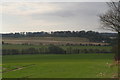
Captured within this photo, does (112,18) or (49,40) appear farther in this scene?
(49,40)

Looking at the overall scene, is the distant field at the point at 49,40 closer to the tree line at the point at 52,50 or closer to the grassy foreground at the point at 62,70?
the tree line at the point at 52,50

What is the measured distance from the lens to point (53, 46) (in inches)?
2312

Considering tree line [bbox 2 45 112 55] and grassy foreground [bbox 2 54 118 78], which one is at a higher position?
tree line [bbox 2 45 112 55]

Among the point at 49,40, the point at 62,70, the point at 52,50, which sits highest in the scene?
the point at 49,40

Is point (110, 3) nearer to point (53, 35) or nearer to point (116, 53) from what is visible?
point (116, 53)

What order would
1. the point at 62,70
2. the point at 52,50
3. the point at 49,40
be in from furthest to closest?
the point at 49,40 < the point at 52,50 < the point at 62,70

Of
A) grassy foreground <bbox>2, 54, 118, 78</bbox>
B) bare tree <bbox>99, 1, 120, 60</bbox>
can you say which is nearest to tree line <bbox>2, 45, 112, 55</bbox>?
grassy foreground <bbox>2, 54, 118, 78</bbox>

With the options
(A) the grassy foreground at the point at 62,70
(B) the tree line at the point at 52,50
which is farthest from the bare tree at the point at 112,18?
(B) the tree line at the point at 52,50

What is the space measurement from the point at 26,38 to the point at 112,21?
37.2 metres

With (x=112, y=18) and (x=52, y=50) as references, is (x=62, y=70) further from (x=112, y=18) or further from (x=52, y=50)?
(x=52, y=50)

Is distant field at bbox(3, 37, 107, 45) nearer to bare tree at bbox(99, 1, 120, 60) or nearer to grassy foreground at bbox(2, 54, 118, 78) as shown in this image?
grassy foreground at bbox(2, 54, 118, 78)

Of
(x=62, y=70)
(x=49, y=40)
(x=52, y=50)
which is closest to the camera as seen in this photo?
(x=62, y=70)

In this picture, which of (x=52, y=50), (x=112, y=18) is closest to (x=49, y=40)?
(x=52, y=50)

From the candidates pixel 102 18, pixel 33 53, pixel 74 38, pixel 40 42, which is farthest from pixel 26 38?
pixel 102 18
